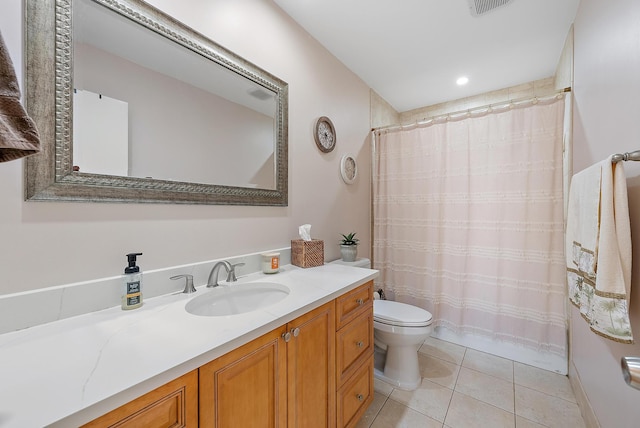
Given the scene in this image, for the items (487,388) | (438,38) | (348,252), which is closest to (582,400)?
(487,388)

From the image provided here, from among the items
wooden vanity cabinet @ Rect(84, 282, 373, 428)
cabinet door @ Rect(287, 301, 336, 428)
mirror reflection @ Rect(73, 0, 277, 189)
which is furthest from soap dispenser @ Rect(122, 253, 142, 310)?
cabinet door @ Rect(287, 301, 336, 428)

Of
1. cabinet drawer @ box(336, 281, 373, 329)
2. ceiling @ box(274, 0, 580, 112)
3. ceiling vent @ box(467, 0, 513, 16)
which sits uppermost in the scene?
ceiling @ box(274, 0, 580, 112)

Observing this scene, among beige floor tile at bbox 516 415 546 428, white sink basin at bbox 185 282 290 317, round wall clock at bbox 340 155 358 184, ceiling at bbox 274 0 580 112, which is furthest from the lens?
round wall clock at bbox 340 155 358 184

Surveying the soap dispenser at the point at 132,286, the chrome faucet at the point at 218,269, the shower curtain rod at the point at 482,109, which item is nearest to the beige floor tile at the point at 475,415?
the chrome faucet at the point at 218,269

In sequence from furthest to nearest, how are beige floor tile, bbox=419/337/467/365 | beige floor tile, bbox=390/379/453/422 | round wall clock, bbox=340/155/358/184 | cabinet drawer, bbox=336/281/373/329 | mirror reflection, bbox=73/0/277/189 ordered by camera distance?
round wall clock, bbox=340/155/358/184
beige floor tile, bbox=419/337/467/365
beige floor tile, bbox=390/379/453/422
cabinet drawer, bbox=336/281/373/329
mirror reflection, bbox=73/0/277/189

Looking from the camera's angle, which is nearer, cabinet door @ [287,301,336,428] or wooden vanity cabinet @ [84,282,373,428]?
wooden vanity cabinet @ [84,282,373,428]

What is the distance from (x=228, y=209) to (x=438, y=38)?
6.36ft

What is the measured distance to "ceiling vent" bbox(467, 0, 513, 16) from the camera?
1503 mm

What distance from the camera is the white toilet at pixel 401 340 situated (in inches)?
64.0

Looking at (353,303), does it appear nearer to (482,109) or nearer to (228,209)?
(228,209)

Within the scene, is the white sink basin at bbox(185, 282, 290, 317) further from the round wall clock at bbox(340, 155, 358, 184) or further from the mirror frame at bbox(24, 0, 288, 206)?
the round wall clock at bbox(340, 155, 358, 184)

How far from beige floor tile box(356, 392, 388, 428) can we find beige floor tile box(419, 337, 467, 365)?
0.67 metres

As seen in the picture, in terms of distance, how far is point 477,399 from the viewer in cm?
156

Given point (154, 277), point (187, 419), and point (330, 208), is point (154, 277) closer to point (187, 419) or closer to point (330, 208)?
point (187, 419)
